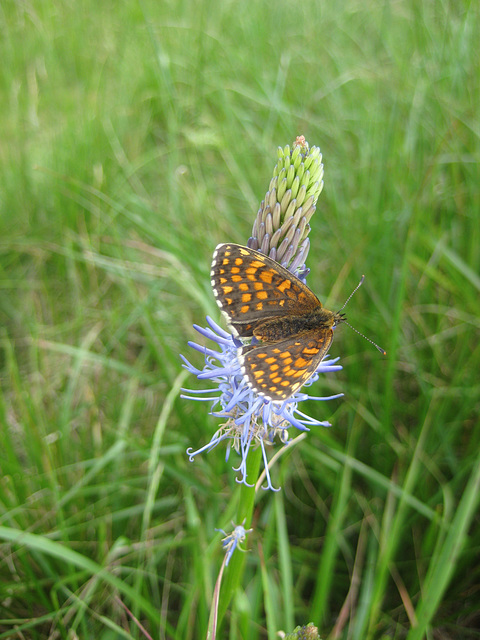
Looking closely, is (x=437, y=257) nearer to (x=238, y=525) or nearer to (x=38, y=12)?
(x=238, y=525)

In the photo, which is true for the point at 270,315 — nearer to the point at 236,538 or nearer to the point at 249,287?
the point at 249,287

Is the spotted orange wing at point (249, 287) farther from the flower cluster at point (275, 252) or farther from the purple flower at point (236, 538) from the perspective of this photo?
the purple flower at point (236, 538)

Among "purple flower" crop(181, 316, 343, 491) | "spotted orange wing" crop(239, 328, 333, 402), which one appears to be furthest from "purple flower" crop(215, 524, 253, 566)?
"spotted orange wing" crop(239, 328, 333, 402)

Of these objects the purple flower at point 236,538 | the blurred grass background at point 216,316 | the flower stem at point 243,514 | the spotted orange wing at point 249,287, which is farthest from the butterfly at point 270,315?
the blurred grass background at point 216,316

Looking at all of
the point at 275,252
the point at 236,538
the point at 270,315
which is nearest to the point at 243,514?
the point at 236,538

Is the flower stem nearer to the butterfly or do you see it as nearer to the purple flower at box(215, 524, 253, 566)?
the purple flower at box(215, 524, 253, 566)

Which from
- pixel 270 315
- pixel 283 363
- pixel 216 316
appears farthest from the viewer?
pixel 216 316
